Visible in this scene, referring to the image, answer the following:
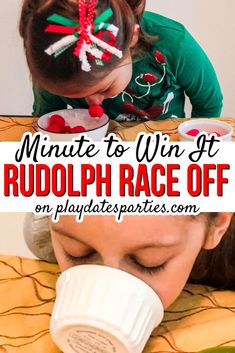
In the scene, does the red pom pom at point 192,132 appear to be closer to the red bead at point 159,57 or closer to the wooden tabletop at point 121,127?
the wooden tabletop at point 121,127

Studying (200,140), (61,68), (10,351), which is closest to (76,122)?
(61,68)

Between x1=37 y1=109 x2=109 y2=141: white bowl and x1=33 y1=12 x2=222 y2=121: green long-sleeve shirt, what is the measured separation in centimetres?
6

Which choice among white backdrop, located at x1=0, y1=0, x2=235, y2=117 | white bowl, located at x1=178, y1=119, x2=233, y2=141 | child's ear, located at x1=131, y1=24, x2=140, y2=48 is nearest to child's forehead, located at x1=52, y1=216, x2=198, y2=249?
white bowl, located at x1=178, y1=119, x2=233, y2=141

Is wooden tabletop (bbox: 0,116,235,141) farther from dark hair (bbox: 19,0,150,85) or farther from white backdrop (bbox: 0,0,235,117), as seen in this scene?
white backdrop (bbox: 0,0,235,117)

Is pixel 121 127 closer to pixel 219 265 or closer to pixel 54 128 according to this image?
pixel 54 128

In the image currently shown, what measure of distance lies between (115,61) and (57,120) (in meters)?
0.11

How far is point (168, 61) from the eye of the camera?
0.78m

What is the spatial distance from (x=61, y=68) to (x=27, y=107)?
0.73m

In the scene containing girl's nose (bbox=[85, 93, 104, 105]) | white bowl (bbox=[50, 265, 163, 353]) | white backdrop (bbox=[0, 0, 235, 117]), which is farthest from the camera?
white backdrop (bbox=[0, 0, 235, 117])

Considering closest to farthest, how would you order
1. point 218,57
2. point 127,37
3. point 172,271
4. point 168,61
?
1. point 172,271
2. point 127,37
3. point 168,61
4. point 218,57

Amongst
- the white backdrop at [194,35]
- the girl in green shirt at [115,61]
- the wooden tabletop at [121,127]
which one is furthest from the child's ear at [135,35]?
the white backdrop at [194,35]

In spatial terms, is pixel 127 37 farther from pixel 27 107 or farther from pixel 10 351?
pixel 27 107

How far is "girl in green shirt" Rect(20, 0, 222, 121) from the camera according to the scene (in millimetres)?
602

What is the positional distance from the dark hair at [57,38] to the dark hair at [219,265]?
0.85ft
